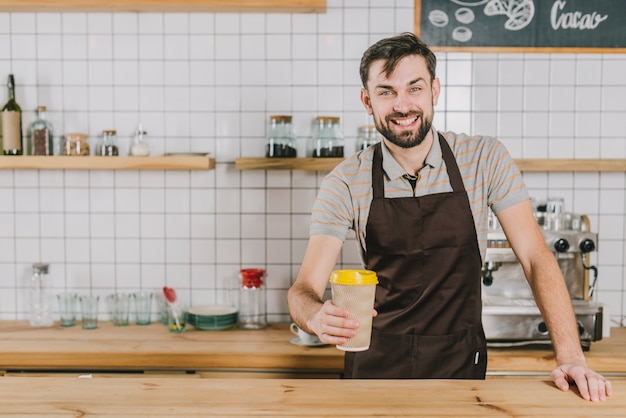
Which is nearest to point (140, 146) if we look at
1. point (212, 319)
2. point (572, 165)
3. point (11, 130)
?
point (11, 130)

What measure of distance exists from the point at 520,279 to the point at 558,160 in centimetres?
57

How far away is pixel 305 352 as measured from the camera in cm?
241

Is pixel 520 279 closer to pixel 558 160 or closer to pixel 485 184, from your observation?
pixel 558 160

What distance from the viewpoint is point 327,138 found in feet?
9.25

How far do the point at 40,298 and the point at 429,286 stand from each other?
1815mm

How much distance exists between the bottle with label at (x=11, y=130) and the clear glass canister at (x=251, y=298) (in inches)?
44.0

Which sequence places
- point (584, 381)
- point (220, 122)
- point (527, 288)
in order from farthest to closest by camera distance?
point (220, 122) < point (527, 288) < point (584, 381)

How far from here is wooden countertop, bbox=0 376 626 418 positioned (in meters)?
1.27

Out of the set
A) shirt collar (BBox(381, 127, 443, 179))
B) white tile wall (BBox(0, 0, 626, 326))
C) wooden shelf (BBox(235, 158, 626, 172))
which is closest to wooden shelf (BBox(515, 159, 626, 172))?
wooden shelf (BBox(235, 158, 626, 172))

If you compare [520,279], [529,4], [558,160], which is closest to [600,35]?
[529,4]

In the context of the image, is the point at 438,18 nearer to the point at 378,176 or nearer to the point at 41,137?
the point at 378,176

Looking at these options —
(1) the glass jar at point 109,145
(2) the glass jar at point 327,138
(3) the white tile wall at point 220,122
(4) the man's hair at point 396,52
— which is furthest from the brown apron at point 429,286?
(1) the glass jar at point 109,145

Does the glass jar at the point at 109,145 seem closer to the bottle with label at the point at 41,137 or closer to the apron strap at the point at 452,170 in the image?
the bottle with label at the point at 41,137

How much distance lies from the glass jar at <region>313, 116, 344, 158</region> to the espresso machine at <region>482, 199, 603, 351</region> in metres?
0.71
